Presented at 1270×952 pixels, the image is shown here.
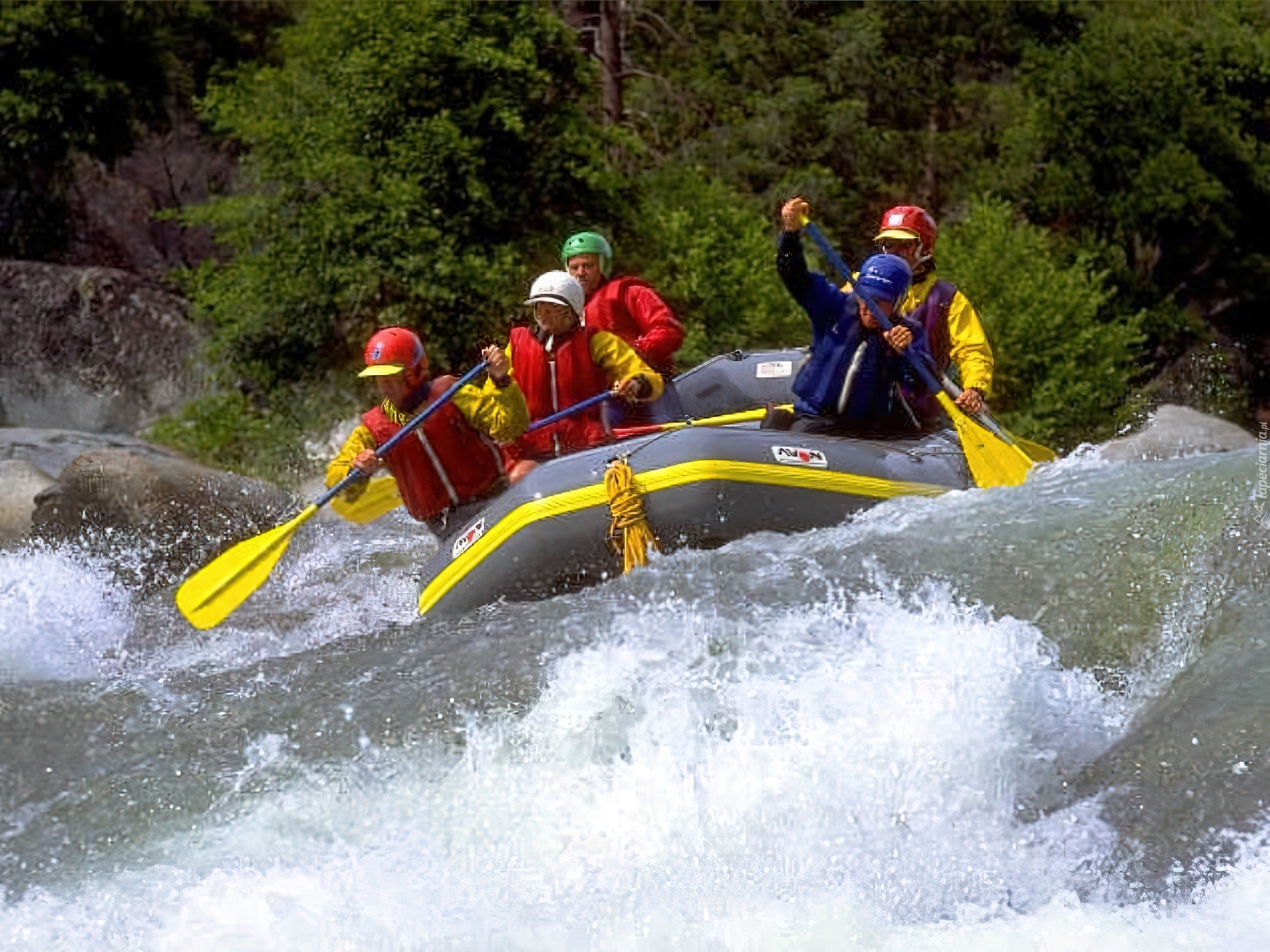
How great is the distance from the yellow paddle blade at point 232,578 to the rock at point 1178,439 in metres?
3.33

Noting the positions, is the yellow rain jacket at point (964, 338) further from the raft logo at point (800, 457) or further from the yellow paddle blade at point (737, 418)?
the raft logo at point (800, 457)

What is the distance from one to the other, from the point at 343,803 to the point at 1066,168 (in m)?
11.0

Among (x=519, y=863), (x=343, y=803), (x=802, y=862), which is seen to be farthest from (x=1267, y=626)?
(x=343, y=803)

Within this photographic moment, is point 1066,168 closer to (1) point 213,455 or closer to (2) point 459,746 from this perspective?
(1) point 213,455

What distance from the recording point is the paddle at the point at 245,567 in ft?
20.0

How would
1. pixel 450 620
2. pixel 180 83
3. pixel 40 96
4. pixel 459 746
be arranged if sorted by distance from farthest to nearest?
1. pixel 180 83
2. pixel 40 96
3. pixel 450 620
4. pixel 459 746

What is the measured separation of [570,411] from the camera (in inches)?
250

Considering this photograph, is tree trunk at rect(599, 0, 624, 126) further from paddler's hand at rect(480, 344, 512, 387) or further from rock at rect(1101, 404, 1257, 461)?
paddler's hand at rect(480, 344, 512, 387)

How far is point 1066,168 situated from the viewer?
551 inches

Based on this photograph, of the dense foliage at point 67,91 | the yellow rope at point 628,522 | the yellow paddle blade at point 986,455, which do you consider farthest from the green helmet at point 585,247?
the dense foliage at point 67,91

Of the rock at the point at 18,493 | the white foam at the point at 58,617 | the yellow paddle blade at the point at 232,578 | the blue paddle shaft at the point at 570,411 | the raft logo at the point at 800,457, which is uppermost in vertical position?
the raft logo at the point at 800,457

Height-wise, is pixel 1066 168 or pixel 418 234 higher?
pixel 418 234

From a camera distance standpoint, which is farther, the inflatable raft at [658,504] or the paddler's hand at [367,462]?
the paddler's hand at [367,462]

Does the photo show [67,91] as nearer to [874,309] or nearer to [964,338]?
[964,338]
